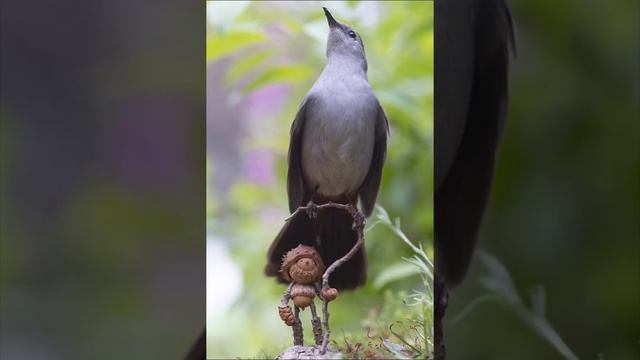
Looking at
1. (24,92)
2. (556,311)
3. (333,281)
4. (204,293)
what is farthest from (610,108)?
(24,92)

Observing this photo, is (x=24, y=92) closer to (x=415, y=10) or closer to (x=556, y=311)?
(x=415, y=10)

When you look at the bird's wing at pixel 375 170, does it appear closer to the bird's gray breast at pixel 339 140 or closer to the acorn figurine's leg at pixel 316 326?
the bird's gray breast at pixel 339 140

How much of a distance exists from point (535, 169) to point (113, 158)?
45 centimetres

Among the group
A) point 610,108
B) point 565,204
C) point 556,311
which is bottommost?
point 556,311

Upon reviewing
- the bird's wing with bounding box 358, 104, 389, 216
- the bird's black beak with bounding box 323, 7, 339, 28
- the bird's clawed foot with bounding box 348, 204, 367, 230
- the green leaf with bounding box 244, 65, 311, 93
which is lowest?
the bird's clawed foot with bounding box 348, 204, 367, 230

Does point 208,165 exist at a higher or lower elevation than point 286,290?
higher

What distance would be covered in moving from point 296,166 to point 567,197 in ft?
0.99

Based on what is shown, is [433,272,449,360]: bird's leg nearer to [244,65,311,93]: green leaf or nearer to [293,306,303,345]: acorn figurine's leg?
[293,306,303,345]: acorn figurine's leg

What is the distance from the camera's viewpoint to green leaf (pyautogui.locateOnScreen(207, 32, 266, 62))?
601 mm

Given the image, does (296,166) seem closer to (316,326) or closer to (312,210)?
(312,210)

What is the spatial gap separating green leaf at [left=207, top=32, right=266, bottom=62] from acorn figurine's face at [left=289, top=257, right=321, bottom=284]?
0.80 ft

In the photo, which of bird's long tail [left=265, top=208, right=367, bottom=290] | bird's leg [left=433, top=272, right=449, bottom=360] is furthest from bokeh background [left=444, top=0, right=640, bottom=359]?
bird's long tail [left=265, top=208, right=367, bottom=290]

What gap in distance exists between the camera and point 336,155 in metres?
0.59

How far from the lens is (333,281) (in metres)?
0.59
